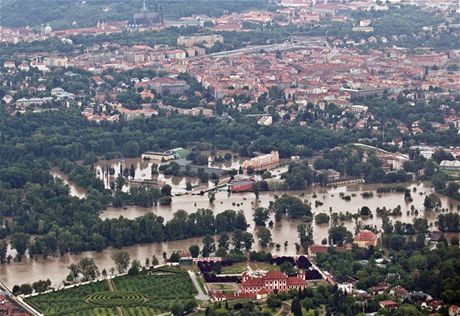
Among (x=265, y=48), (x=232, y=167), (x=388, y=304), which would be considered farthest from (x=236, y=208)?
(x=265, y=48)

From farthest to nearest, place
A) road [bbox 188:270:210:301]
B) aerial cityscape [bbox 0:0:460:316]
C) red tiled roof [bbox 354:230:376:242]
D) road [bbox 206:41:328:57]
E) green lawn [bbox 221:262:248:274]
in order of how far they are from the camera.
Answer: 1. road [bbox 206:41:328:57]
2. red tiled roof [bbox 354:230:376:242]
3. green lawn [bbox 221:262:248:274]
4. aerial cityscape [bbox 0:0:460:316]
5. road [bbox 188:270:210:301]

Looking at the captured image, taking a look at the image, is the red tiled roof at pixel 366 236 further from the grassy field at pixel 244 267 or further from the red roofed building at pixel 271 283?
the red roofed building at pixel 271 283

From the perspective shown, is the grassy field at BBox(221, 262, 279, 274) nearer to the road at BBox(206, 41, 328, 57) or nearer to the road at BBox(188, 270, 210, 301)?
the road at BBox(188, 270, 210, 301)

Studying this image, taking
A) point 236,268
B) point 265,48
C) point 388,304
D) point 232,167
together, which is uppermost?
point 388,304

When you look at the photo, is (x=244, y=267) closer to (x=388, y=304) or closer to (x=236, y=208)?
(x=388, y=304)

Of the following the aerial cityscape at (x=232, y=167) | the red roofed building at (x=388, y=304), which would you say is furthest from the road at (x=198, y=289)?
the red roofed building at (x=388, y=304)

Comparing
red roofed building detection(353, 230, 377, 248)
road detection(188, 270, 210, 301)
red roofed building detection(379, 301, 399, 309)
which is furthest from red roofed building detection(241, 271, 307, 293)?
red roofed building detection(353, 230, 377, 248)
